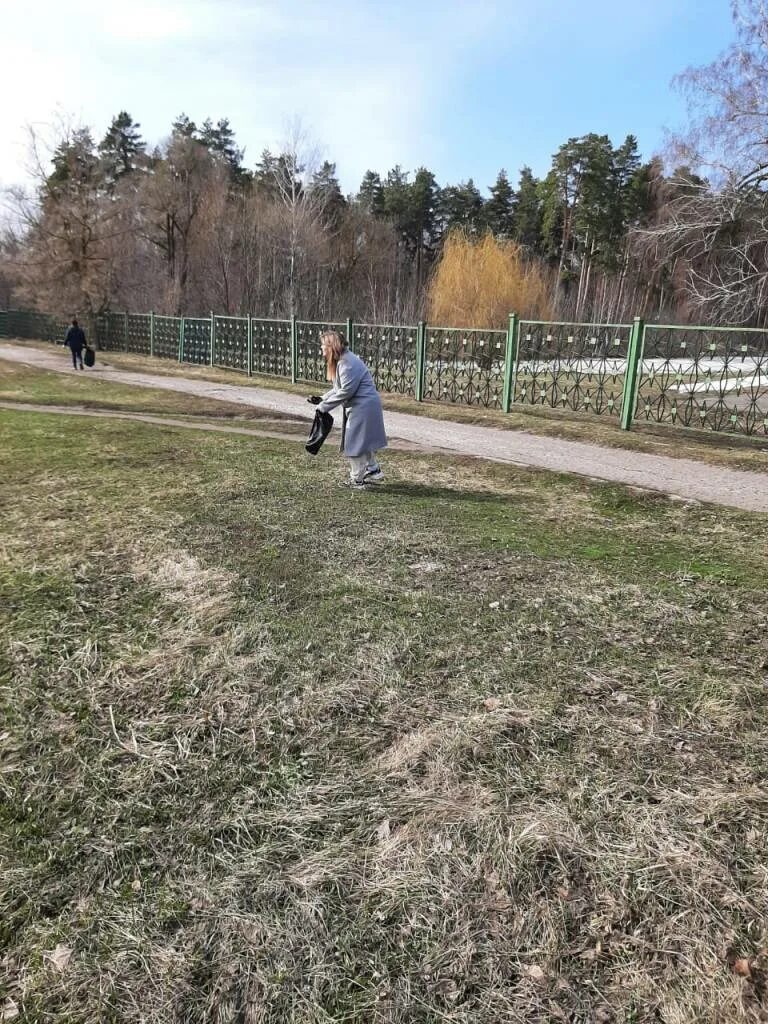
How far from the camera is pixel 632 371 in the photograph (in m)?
11.7

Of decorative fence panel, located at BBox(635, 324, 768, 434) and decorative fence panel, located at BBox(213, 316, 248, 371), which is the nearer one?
decorative fence panel, located at BBox(635, 324, 768, 434)

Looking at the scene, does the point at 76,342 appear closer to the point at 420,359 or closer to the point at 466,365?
the point at 420,359

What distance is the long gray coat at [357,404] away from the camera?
6328 mm

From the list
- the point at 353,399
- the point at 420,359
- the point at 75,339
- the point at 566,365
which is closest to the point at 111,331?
the point at 75,339

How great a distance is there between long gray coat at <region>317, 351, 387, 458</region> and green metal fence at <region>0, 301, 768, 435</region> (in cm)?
615

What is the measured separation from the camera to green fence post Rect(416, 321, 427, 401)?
1605 cm

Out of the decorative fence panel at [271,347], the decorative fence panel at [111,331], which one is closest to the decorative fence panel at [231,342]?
the decorative fence panel at [271,347]

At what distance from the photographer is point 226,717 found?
9.51 feet

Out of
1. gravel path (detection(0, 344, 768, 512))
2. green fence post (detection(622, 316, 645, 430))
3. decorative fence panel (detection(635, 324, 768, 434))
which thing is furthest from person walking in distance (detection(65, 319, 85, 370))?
decorative fence panel (detection(635, 324, 768, 434))

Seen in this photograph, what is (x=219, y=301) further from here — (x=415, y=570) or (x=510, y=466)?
(x=415, y=570)

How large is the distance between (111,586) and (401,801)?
2513mm

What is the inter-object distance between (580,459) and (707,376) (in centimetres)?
324

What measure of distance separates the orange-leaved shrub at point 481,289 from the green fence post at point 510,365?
1621 cm

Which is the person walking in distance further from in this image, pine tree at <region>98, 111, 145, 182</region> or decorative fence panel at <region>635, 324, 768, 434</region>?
pine tree at <region>98, 111, 145, 182</region>
